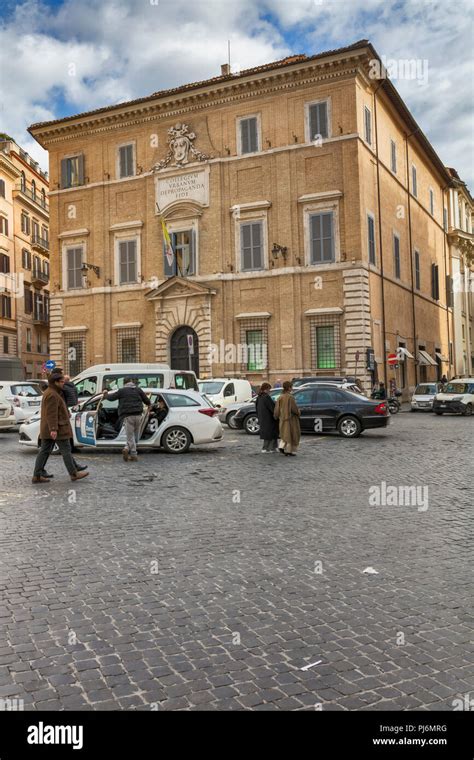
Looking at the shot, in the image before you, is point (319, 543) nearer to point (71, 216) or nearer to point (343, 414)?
point (343, 414)

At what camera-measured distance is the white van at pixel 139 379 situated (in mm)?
18188

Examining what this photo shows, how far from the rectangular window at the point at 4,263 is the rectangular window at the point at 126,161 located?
18.5m

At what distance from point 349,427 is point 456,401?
449 inches

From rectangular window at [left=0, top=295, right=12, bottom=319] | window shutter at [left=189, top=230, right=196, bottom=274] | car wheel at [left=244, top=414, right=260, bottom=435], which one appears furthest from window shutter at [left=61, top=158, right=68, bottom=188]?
car wheel at [left=244, top=414, right=260, bottom=435]

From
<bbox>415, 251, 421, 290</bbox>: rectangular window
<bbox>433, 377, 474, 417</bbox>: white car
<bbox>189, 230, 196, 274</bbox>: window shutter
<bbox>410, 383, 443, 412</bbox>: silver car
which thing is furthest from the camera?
<bbox>415, 251, 421, 290</bbox>: rectangular window

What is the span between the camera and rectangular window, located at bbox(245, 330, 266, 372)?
3144 centimetres

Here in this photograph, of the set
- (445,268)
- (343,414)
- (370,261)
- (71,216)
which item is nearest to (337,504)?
(343,414)

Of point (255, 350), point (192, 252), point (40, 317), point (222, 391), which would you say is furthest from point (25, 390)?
point (40, 317)

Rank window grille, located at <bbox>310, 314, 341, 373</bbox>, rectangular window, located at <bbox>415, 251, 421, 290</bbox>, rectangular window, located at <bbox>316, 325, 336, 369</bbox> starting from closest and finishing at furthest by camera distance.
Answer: window grille, located at <bbox>310, 314, 341, 373</bbox>
rectangular window, located at <bbox>316, 325, 336, 369</bbox>
rectangular window, located at <bbox>415, 251, 421, 290</bbox>

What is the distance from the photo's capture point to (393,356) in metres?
32.0

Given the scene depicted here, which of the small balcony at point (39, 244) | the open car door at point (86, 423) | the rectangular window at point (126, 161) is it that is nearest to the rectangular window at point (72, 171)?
the rectangular window at point (126, 161)

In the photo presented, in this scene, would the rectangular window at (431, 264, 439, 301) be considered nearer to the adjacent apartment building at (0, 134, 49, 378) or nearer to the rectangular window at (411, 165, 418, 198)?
the rectangular window at (411, 165, 418, 198)

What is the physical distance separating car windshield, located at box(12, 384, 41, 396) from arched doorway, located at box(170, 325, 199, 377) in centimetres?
1196

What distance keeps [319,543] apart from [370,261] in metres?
26.1
